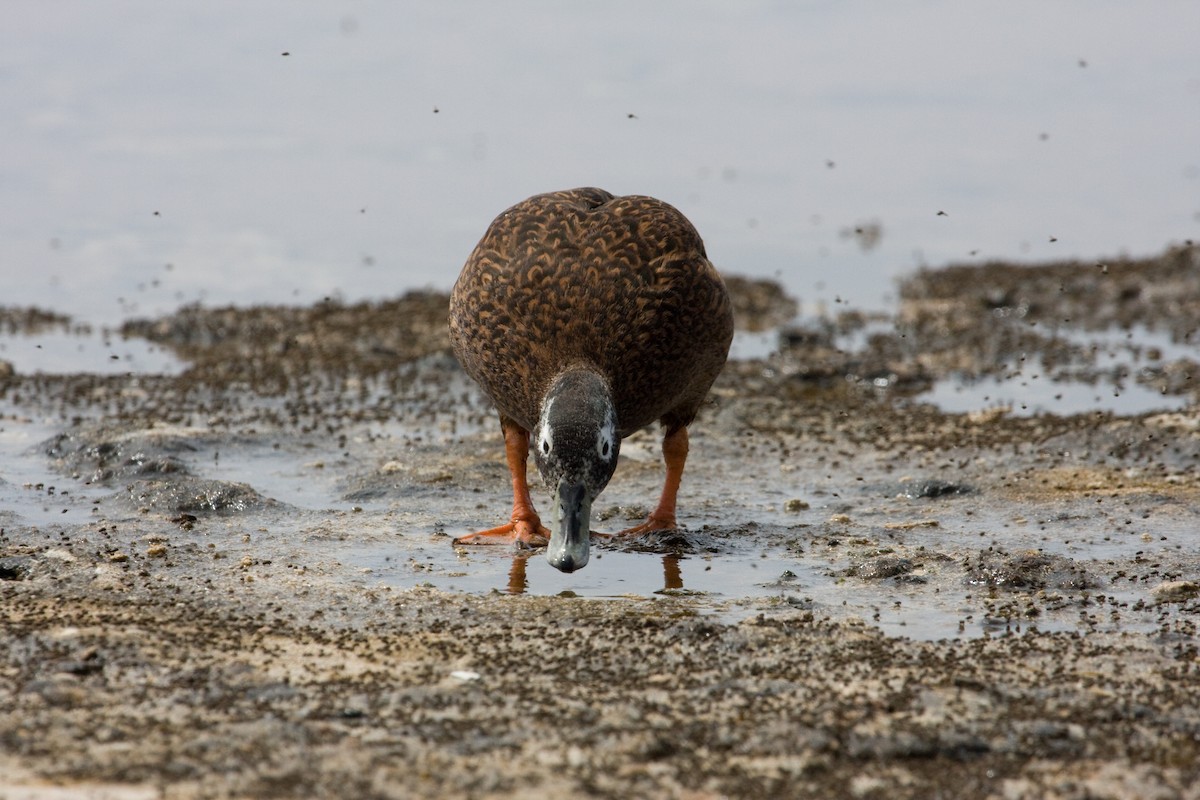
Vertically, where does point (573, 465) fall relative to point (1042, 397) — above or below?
above

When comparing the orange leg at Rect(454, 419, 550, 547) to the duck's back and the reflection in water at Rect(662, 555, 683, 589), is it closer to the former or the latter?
the duck's back

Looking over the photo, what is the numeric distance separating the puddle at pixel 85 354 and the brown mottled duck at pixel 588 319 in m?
7.17

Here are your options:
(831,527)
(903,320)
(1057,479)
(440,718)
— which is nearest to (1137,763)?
(440,718)

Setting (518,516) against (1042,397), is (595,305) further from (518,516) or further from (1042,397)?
(1042,397)

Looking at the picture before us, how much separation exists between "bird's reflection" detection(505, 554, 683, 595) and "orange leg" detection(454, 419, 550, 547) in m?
0.38

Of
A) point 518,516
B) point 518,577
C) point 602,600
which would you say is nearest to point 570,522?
point 602,600

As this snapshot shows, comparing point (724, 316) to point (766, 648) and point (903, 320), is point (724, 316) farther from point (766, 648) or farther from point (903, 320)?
point (903, 320)

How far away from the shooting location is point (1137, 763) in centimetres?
420

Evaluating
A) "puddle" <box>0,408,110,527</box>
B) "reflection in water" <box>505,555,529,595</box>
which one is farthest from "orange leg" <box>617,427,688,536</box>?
"puddle" <box>0,408,110,527</box>

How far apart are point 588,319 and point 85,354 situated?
938 centimetres

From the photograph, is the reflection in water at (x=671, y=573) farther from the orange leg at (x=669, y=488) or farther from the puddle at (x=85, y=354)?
the puddle at (x=85, y=354)

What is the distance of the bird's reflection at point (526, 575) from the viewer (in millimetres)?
6516

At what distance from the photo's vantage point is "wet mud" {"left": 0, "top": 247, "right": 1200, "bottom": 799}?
416 centimetres

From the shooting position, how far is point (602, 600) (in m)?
6.22
